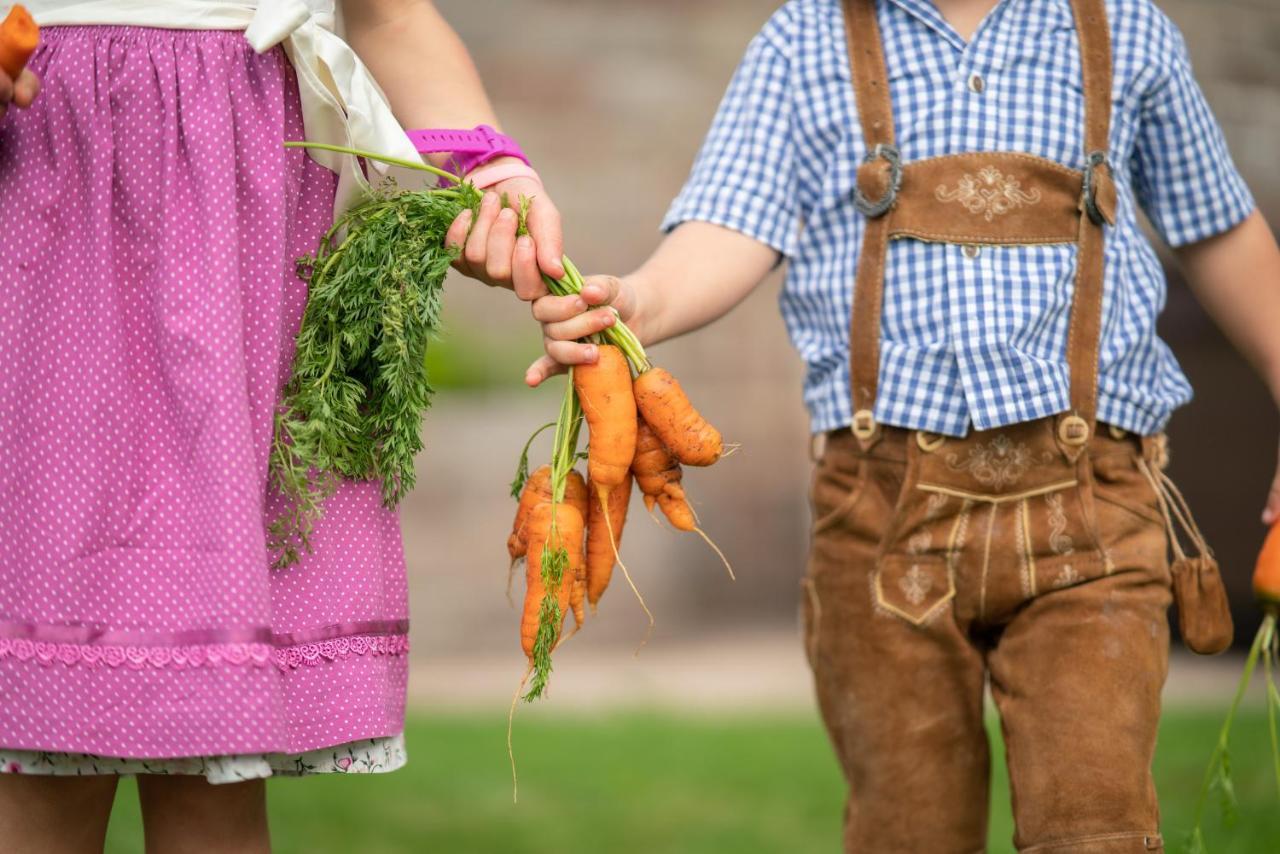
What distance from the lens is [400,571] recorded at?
180cm

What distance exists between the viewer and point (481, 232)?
1.79 metres

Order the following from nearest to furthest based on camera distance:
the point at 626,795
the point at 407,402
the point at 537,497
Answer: the point at 407,402 → the point at 537,497 → the point at 626,795

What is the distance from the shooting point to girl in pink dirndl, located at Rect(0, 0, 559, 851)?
5.14 feet

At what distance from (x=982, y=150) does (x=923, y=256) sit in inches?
6.7

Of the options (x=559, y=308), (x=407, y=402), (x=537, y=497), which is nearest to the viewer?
(x=407, y=402)

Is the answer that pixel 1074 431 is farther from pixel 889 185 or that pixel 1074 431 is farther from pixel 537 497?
pixel 537 497

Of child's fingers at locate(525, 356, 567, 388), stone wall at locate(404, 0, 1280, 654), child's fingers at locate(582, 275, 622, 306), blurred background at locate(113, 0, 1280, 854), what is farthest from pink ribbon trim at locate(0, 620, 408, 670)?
stone wall at locate(404, 0, 1280, 654)

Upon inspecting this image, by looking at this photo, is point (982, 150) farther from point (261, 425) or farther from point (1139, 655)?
point (261, 425)

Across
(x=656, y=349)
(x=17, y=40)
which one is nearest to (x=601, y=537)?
(x=17, y=40)

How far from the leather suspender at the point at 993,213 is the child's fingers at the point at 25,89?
1.07 meters

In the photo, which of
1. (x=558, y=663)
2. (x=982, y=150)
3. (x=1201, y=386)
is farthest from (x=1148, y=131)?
(x=558, y=663)

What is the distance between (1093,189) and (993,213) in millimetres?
139

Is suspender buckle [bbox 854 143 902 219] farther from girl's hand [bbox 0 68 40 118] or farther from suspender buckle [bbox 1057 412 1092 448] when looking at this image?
girl's hand [bbox 0 68 40 118]

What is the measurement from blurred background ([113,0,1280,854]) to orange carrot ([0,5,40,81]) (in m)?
1.86
